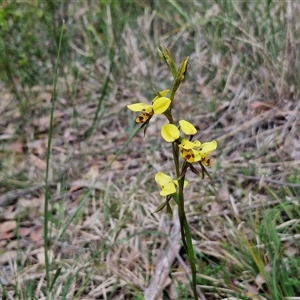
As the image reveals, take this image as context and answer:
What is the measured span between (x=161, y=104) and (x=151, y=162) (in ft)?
4.09

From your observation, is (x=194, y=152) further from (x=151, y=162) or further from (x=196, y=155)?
(x=151, y=162)

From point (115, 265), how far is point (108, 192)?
42 cm

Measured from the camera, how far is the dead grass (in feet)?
5.08

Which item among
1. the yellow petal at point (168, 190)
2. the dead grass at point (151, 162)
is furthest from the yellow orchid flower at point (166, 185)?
the dead grass at point (151, 162)

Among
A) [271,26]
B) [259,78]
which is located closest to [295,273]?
[259,78]

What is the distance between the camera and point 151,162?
2203 millimetres

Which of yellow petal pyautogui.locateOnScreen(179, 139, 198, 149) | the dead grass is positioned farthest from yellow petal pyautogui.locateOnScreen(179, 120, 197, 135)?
the dead grass

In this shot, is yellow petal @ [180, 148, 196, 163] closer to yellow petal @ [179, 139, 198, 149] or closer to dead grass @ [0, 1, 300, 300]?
yellow petal @ [179, 139, 198, 149]

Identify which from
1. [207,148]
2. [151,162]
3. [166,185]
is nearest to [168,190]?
[166,185]

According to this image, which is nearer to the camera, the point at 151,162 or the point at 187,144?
the point at 187,144

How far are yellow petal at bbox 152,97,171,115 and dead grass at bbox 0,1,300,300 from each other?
625 mm

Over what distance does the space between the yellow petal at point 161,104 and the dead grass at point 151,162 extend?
62 cm

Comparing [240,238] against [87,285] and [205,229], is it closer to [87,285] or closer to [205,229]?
[205,229]

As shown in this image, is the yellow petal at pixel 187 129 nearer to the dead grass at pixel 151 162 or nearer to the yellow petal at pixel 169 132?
the yellow petal at pixel 169 132
